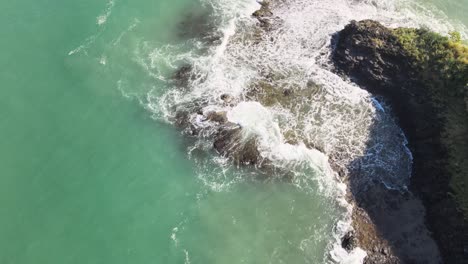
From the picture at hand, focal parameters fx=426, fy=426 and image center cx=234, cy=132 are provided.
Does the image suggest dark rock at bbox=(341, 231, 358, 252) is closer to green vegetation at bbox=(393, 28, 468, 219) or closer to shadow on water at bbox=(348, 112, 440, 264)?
shadow on water at bbox=(348, 112, 440, 264)

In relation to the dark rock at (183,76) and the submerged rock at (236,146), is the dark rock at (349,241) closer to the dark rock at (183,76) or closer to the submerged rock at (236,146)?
the submerged rock at (236,146)

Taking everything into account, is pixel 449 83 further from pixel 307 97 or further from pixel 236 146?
pixel 236 146

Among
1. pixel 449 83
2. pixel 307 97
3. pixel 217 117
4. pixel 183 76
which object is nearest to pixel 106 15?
pixel 183 76

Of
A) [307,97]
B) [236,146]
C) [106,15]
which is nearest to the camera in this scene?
[236,146]

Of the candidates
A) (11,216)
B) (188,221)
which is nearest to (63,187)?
(11,216)

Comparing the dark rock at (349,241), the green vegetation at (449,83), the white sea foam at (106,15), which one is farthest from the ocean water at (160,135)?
the green vegetation at (449,83)

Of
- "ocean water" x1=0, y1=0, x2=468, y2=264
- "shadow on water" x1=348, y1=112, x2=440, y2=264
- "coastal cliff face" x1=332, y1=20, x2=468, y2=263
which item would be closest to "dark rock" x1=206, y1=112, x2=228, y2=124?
"ocean water" x1=0, y1=0, x2=468, y2=264
